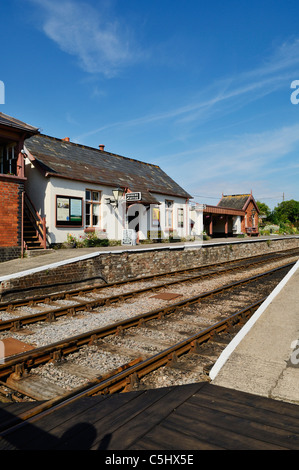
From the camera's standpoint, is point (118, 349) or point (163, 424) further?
point (118, 349)

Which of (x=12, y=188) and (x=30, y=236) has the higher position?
(x=12, y=188)

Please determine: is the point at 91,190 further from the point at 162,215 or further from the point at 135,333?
the point at 135,333

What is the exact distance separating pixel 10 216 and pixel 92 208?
18.3 feet

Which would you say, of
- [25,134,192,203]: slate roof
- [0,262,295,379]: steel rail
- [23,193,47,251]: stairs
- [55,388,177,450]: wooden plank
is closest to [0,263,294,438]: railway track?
[0,262,295,379]: steel rail

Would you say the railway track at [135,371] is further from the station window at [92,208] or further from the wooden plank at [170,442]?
the station window at [92,208]

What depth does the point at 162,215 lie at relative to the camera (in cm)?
2330

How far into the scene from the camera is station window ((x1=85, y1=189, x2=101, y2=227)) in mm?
18062

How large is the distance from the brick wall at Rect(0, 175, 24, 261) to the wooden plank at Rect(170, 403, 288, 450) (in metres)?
11.4

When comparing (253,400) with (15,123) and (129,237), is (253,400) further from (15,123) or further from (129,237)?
(129,237)

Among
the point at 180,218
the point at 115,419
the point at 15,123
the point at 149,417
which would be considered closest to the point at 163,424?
the point at 149,417

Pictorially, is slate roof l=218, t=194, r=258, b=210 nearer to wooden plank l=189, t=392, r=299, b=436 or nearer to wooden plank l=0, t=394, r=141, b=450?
wooden plank l=189, t=392, r=299, b=436

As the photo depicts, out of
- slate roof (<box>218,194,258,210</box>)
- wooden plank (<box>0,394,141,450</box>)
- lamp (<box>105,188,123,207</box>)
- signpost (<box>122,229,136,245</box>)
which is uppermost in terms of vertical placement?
slate roof (<box>218,194,258,210</box>)

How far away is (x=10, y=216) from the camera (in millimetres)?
13320
